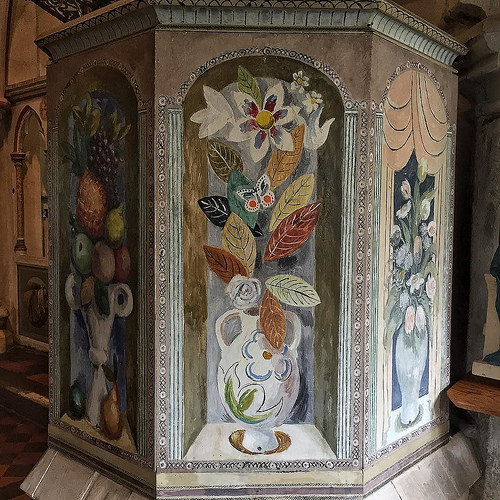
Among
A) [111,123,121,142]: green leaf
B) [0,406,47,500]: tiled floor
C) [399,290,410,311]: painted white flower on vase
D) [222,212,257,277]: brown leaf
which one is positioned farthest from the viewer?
[0,406,47,500]: tiled floor

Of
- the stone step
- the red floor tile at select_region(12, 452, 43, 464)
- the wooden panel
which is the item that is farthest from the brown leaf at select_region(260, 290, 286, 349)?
the stone step

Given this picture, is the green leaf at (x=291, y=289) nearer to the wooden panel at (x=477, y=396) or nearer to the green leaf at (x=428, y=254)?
the green leaf at (x=428, y=254)

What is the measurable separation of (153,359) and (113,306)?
0.29 m

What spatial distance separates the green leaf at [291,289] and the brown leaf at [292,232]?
0.08 metres

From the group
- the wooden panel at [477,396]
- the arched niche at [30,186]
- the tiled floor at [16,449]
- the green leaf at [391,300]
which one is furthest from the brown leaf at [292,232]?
the arched niche at [30,186]

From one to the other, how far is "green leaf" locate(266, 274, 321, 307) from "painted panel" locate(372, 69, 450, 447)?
0.88 feet

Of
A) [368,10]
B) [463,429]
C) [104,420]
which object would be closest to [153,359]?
[104,420]

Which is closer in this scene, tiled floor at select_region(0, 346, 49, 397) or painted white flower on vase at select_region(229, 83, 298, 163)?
painted white flower on vase at select_region(229, 83, 298, 163)

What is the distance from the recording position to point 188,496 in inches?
69.3

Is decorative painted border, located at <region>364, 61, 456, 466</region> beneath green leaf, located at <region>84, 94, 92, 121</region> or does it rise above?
beneath

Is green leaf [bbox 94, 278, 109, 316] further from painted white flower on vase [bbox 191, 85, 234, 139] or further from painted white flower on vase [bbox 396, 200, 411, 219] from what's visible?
painted white flower on vase [bbox 396, 200, 411, 219]

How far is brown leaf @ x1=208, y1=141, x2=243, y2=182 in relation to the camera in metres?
1.73

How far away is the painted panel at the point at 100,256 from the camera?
1.84 m

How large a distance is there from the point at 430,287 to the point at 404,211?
15.2 inches
